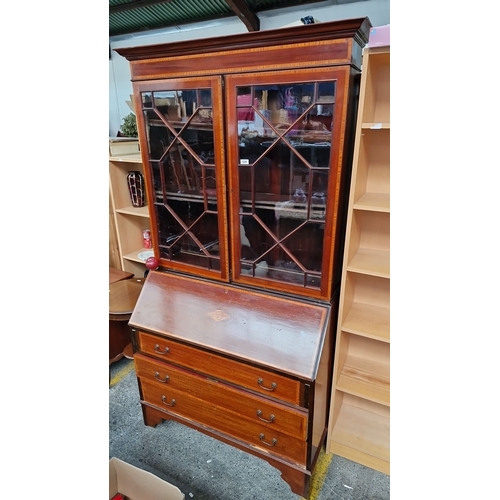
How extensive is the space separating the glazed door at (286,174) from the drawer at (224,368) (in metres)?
0.35

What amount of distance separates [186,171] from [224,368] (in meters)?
0.87

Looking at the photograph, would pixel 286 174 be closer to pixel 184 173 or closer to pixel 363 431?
pixel 184 173

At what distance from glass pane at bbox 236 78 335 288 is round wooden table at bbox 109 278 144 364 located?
3.31ft

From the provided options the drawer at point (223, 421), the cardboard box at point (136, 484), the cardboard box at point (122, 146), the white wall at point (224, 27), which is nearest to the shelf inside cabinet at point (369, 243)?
the drawer at point (223, 421)

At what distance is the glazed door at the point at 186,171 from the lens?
1.31 meters

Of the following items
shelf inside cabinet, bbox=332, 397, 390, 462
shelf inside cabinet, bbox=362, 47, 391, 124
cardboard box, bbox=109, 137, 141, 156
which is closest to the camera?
Result: shelf inside cabinet, bbox=362, 47, 391, 124

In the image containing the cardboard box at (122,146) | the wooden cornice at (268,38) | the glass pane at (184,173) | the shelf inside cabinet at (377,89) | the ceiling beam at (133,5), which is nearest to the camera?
the wooden cornice at (268,38)

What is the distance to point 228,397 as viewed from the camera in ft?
4.74

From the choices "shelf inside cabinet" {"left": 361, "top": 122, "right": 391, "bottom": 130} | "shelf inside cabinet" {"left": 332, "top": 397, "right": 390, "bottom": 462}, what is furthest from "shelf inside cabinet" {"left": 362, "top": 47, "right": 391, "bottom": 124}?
"shelf inside cabinet" {"left": 332, "top": 397, "right": 390, "bottom": 462}

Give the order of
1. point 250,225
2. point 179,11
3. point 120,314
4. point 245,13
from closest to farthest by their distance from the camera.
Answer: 1. point 250,225
2. point 120,314
3. point 245,13
4. point 179,11

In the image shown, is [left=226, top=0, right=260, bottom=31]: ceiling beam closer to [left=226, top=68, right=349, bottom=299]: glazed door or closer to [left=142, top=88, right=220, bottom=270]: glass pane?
[left=142, top=88, right=220, bottom=270]: glass pane

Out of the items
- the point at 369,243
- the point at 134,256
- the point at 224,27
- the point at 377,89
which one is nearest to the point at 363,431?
the point at 369,243

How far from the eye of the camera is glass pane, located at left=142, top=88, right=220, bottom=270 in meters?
1.34

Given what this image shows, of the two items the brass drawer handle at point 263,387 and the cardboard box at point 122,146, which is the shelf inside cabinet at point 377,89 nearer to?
the brass drawer handle at point 263,387
